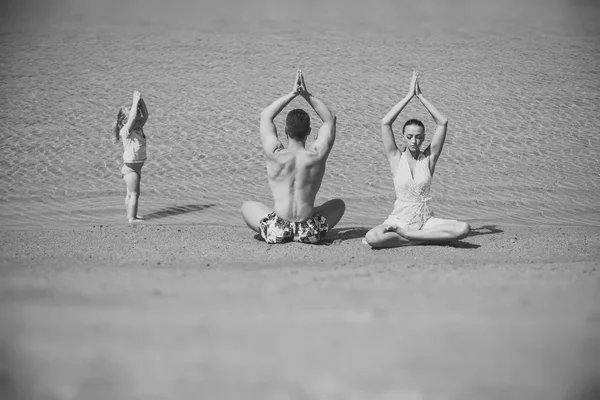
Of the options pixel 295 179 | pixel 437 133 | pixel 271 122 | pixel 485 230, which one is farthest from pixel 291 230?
pixel 485 230

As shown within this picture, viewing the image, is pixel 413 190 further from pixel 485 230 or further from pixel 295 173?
pixel 485 230

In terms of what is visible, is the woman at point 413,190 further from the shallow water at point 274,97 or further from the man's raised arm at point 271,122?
the shallow water at point 274,97

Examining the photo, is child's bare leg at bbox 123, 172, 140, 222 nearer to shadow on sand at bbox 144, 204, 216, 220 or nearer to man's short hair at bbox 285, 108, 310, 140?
shadow on sand at bbox 144, 204, 216, 220

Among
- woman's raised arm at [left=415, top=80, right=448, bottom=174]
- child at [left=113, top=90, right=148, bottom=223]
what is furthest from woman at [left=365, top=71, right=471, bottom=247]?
child at [left=113, top=90, right=148, bottom=223]

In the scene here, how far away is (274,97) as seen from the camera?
1327 cm

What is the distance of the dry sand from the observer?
388 cm

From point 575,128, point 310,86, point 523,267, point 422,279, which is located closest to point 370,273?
point 422,279

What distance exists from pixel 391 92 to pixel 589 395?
9.81m

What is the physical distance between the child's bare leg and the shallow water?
1.05 feet

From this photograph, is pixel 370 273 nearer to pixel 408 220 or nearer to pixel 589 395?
pixel 408 220

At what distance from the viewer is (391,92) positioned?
13.3m

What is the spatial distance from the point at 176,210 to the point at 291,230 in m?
2.59

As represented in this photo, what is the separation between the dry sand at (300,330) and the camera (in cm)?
388

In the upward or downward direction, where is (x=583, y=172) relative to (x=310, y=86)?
downward
